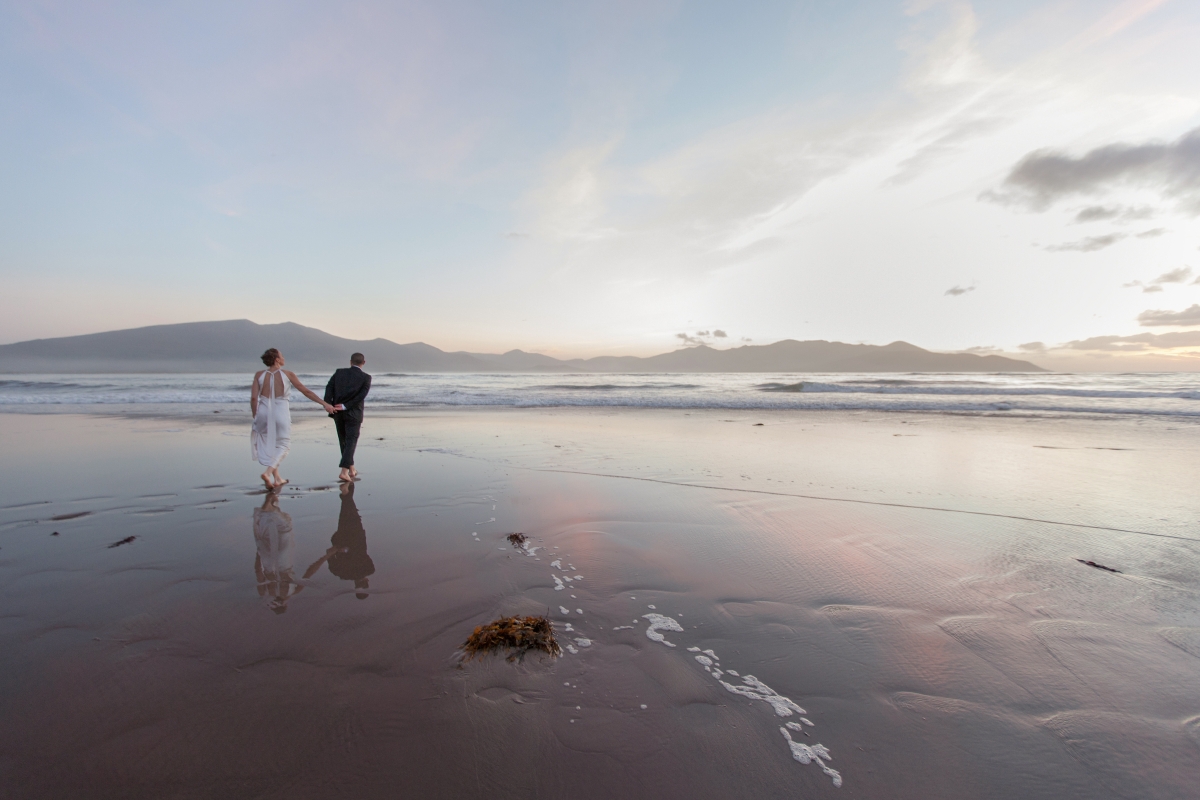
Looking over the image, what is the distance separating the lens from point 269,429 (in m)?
6.96

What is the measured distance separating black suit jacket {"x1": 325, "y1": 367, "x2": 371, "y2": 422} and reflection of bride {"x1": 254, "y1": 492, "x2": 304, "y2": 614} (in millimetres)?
2116

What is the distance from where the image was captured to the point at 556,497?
6.55m

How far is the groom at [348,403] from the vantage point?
7.80 m

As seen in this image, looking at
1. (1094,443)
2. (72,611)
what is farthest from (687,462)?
(1094,443)

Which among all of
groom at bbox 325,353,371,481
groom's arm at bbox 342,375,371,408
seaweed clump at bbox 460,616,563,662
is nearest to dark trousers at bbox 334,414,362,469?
groom at bbox 325,353,371,481

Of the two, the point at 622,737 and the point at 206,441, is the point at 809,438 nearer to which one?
the point at 622,737

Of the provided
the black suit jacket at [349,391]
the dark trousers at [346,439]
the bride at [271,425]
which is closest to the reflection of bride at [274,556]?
the bride at [271,425]

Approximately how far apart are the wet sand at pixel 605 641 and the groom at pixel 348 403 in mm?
865

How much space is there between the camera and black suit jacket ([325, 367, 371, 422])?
26.3ft

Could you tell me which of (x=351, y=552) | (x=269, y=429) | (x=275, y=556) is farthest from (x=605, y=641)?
(x=269, y=429)

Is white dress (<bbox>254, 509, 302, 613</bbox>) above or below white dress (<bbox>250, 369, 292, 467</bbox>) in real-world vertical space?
below

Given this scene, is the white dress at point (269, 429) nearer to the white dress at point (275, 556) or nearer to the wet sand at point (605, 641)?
the wet sand at point (605, 641)

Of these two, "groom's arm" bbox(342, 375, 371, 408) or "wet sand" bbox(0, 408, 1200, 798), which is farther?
"groom's arm" bbox(342, 375, 371, 408)

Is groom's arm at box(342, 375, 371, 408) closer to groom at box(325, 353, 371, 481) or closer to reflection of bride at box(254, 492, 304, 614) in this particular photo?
groom at box(325, 353, 371, 481)
